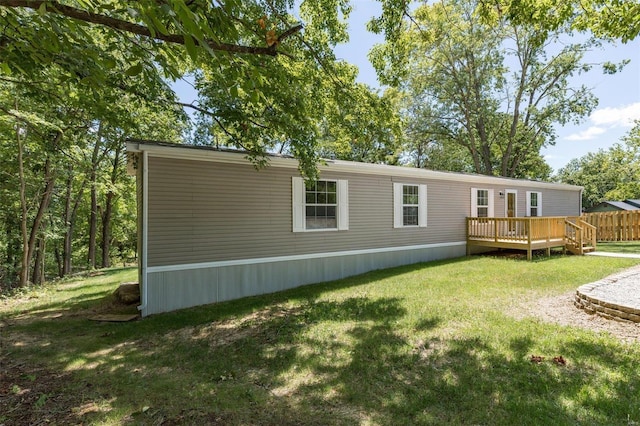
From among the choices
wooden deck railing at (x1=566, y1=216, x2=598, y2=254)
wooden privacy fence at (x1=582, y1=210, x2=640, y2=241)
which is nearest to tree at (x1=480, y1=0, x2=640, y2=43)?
wooden deck railing at (x1=566, y1=216, x2=598, y2=254)

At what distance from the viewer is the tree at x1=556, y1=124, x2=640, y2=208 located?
22.5 meters

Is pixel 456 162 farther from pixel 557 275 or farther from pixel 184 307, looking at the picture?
pixel 184 307

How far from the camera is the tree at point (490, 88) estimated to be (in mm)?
17531

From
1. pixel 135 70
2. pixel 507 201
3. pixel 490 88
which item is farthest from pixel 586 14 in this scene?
pixel 490 88

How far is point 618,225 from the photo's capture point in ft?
45.4

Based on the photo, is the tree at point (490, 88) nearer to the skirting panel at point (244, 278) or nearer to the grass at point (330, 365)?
the skirting panel at point (244, 278)

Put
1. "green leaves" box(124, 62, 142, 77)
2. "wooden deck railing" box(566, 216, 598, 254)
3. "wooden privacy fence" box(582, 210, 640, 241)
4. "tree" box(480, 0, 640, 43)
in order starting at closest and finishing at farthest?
"green leaves" box(124, 62, 142, 77) < "tree" box(480, 0, 640, 43) < "wooden deck railing" box(566, 216, 598, 254) < "wooden privacy fence" box(582, 210, 640, 241)

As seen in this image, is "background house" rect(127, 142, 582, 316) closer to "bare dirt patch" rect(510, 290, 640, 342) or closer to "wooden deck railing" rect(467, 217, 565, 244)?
"wooden deck railing" rect(467, 217, 565, 244)

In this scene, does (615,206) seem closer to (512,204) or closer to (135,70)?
(512,204)

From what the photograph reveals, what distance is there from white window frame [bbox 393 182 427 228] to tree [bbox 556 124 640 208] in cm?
1975

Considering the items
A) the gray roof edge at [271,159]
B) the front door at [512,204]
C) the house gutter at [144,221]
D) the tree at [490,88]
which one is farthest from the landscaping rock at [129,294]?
the tree at [490,88]

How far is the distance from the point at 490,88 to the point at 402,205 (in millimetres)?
15099

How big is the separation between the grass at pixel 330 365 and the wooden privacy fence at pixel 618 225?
11265mm

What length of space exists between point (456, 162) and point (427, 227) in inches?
761
